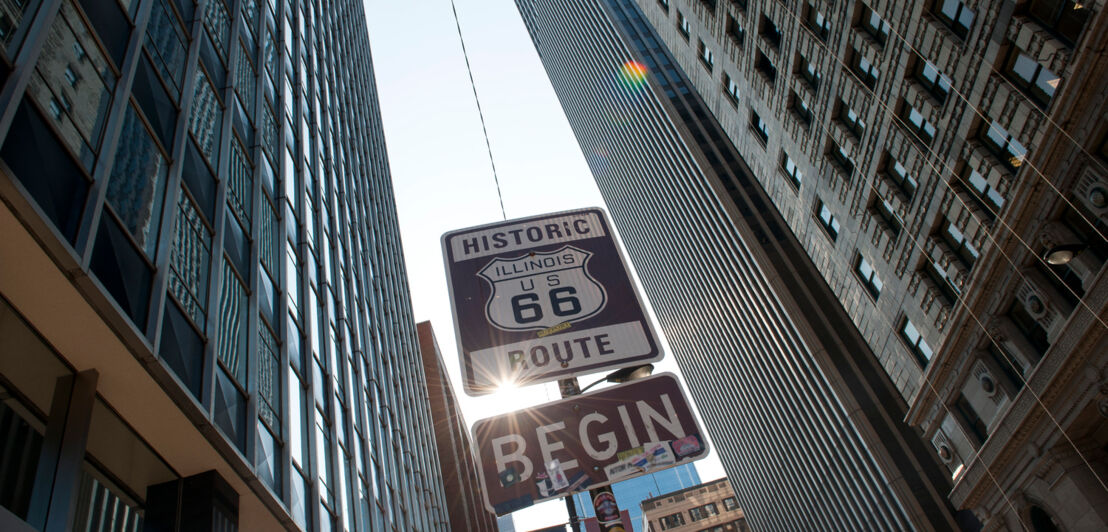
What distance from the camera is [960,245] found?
26562 mm

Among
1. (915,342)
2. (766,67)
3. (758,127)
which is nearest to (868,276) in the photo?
(915,342)

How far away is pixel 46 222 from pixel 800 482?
6881 centimetres

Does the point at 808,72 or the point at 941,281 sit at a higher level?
the point at 808,72

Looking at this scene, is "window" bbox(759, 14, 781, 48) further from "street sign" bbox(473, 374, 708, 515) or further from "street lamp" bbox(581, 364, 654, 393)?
"street sign" bbox(473, 374, 708, 515)

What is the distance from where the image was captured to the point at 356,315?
31.4 meters

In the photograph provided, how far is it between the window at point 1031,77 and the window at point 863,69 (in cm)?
633

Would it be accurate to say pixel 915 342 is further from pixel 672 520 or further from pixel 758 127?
pixel 672 520

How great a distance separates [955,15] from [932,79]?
2.66 metres

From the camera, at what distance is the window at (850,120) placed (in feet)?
99.3

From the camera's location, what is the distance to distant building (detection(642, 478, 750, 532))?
100m

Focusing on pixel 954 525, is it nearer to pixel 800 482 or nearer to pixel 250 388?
pixel 800 482

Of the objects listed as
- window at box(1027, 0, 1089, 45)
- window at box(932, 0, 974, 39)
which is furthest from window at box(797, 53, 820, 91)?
window at box(1027, 0, 1089, 45)

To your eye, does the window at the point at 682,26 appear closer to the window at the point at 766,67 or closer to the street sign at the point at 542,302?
the window at the point at 766,67

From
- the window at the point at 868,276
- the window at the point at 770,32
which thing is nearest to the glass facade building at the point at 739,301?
the window at the point at 770,32
